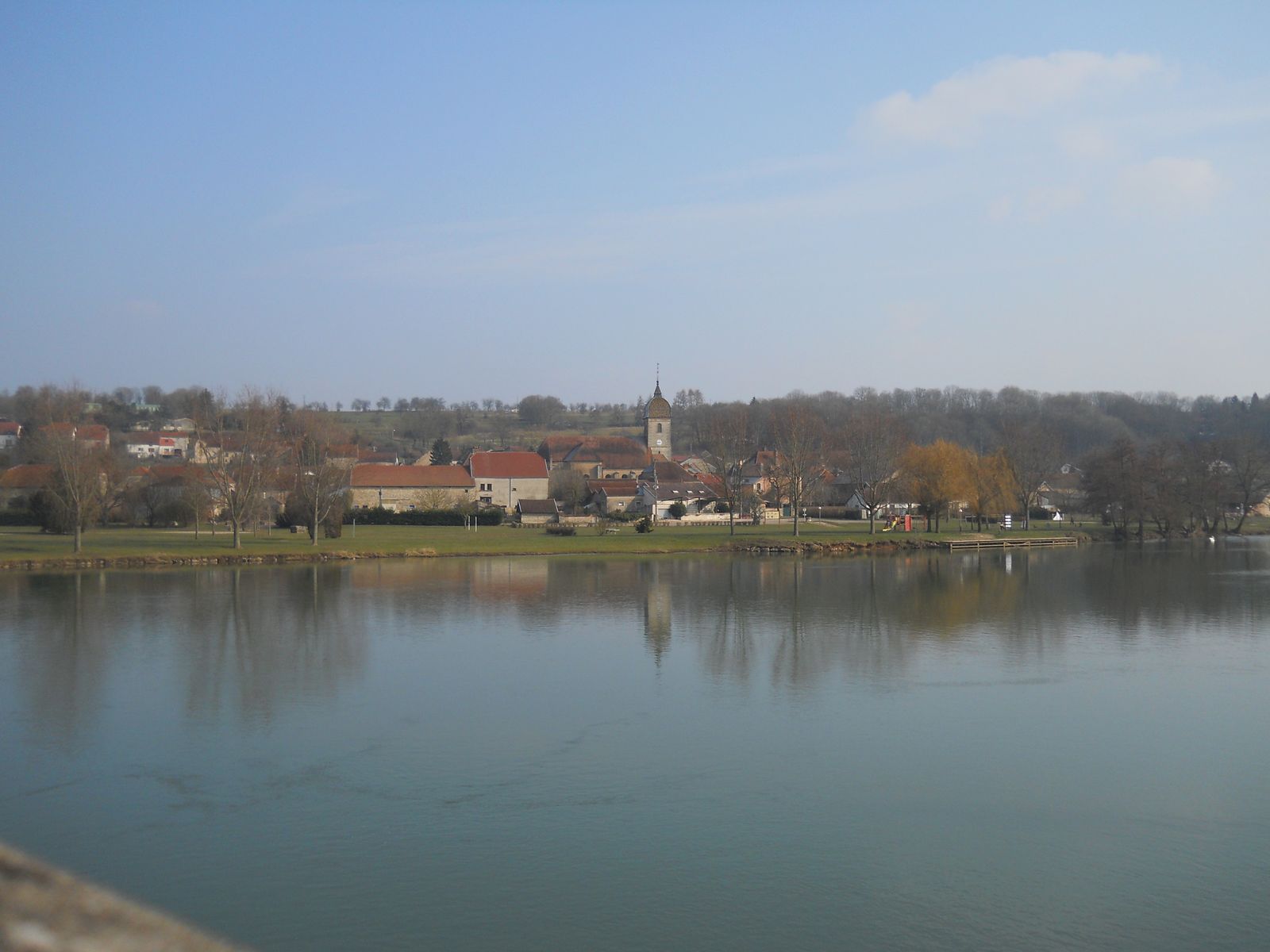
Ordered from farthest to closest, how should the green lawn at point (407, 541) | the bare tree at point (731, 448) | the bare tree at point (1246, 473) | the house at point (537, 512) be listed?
the bare tree at point (1246, 473) → the house at point (537, 512) → the bare tree at point (731, 448) → the green lawn at point (407, 541)

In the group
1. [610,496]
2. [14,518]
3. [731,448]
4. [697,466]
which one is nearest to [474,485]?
[610,496]

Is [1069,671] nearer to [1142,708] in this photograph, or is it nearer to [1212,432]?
[1142,708]

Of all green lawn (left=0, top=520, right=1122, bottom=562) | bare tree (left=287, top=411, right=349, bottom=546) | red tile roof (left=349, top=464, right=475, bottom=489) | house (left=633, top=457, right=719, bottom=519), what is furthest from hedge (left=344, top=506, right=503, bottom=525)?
house (left=633, top=457, right=719, bottom=519)

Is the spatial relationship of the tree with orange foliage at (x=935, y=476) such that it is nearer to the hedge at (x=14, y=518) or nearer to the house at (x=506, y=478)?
the house at (x=506, y=478)

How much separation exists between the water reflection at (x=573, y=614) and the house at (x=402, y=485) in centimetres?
2209

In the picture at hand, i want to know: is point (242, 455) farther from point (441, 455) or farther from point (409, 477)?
point (441, 455)

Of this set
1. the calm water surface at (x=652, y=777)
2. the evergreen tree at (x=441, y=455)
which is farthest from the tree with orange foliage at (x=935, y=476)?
the evergreen tree at (x=441, y=455)

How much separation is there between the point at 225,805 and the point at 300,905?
7.61ft

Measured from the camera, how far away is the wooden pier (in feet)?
142

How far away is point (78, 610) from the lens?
21.0 meters

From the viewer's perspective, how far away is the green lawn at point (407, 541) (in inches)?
1286

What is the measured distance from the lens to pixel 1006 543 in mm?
44188

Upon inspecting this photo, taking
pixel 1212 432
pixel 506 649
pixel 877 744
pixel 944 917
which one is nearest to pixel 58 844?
pixel 944 917

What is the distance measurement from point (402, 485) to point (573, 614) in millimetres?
36408
